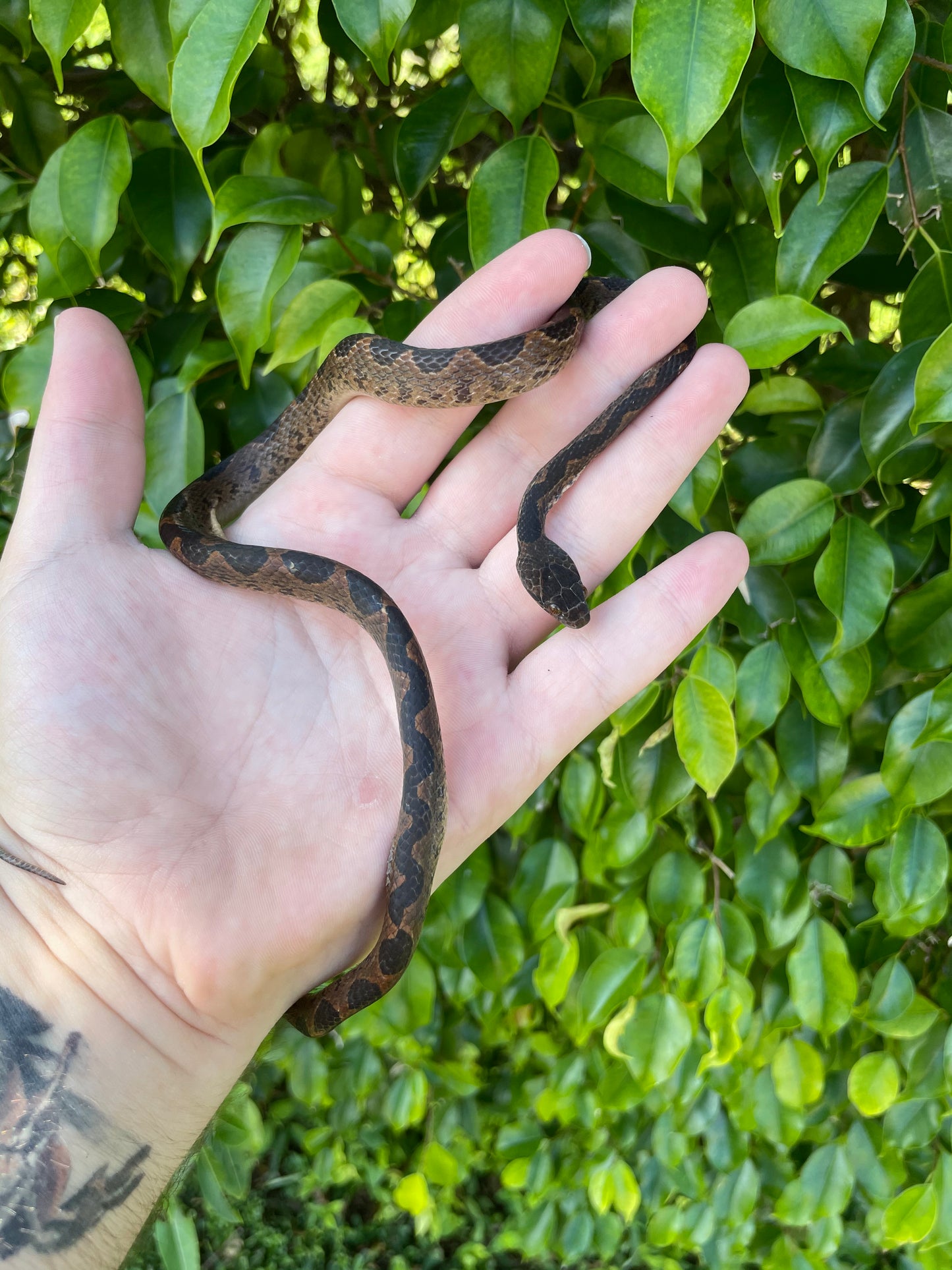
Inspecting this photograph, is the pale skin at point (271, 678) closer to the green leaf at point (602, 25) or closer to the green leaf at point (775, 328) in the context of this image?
the green leaf at point (775, 328)

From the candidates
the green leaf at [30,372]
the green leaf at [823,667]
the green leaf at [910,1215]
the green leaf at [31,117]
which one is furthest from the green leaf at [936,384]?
the green leaf at [910,1215]

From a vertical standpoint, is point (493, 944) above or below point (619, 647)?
below

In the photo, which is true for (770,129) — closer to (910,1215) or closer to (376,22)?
(376,22)

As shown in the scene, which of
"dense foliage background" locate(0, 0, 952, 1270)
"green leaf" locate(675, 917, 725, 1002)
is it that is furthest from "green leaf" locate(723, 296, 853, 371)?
"green leaf" locate(675, 917, 725, 1002)

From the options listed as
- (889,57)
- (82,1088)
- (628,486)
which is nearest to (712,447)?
(628,486)

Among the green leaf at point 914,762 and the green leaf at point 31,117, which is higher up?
the green leaf at point 31,117

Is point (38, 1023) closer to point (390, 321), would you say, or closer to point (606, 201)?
point (390, 321)
